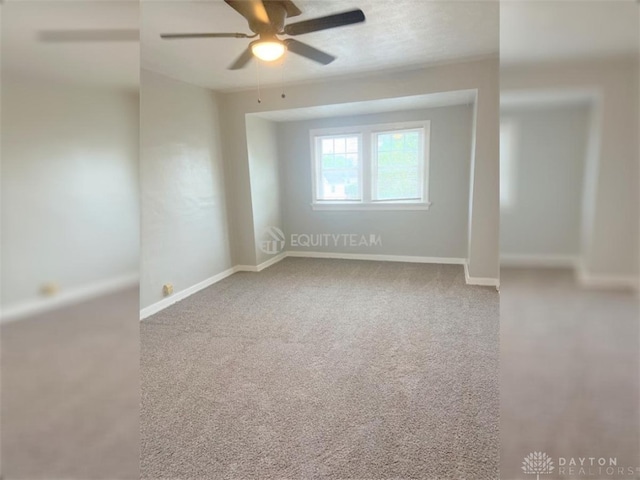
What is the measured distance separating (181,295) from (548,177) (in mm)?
3698

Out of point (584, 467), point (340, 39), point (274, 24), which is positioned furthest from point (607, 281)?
point (340, 39)

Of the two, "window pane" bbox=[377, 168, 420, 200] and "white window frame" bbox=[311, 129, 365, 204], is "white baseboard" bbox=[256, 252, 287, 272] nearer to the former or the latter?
"white window frame" bbox=[311, 129, 365, 204]

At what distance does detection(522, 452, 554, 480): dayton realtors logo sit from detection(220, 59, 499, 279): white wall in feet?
10.4

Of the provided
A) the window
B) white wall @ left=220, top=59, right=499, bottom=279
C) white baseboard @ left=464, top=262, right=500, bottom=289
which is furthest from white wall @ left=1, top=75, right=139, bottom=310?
the window

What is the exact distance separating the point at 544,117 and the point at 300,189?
192 inches

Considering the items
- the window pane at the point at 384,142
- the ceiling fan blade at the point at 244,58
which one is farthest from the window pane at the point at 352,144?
the ceiling fan blade at the point at 244,58

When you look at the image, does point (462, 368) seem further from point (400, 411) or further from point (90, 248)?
point (90, 248)

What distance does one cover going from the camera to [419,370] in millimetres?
2172

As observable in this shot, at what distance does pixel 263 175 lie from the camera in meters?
4.81

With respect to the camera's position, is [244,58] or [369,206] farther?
[369,206]

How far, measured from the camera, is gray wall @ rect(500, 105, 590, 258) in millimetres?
444

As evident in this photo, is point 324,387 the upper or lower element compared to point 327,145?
lower

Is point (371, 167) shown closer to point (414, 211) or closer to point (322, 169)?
point (322, 169)

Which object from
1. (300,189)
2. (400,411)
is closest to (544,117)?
(400,411)
